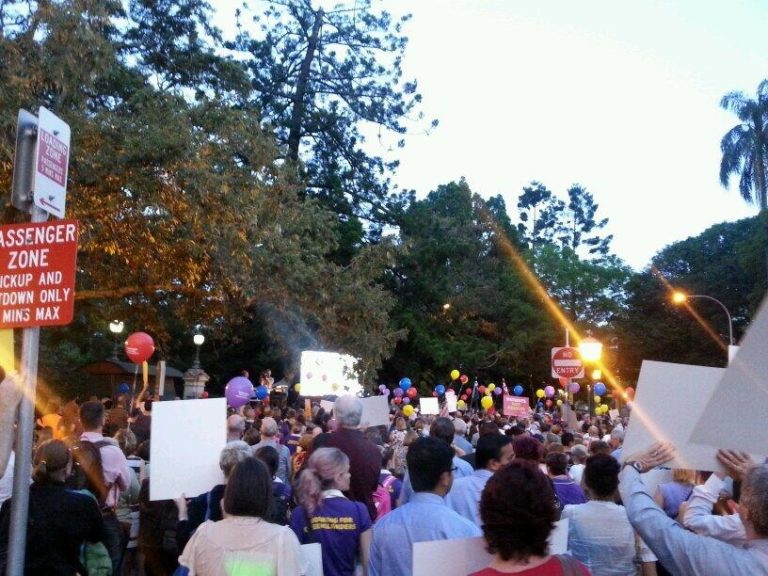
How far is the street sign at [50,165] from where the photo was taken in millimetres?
4703

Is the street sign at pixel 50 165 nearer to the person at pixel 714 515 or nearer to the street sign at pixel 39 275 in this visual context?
the street sign at pixel 39 275

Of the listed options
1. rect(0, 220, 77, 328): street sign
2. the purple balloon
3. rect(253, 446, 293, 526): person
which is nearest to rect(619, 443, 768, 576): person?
rect(0, 220, 77, 328): street sign

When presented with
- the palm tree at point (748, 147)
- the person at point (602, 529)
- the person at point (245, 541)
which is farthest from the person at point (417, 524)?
the palm tree at point (748, 147)

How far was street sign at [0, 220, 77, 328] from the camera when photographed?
4543 mm

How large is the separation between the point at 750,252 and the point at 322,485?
45.8 meters

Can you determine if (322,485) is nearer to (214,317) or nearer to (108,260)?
(108,260)

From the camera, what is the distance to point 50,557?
16.9ft

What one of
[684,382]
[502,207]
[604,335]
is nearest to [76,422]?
Result: [684,382]

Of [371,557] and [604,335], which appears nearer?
[371,557]

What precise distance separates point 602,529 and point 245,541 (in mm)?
2156

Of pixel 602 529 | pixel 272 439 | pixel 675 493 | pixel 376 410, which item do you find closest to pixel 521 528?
pixel 602 529

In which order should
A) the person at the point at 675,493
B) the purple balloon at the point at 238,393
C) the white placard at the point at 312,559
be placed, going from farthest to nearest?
the purple balloon at the point at 238,393
the person at the point at 675,493
the white placard at the point at 312,559

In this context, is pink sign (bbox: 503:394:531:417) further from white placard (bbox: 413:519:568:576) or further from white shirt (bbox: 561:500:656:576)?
white placard (bbox: 413:519:568:576)

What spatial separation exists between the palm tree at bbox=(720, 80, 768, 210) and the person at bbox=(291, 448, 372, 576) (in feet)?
174
